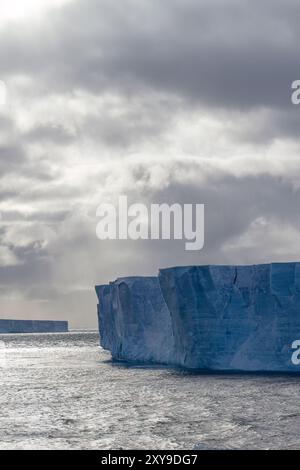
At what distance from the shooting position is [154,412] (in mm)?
21719

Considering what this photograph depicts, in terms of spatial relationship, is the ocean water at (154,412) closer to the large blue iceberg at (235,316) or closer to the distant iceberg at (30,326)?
the large blue iceberg at (235,316)

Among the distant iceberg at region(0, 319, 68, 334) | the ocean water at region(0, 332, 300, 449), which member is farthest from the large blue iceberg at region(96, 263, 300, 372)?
the distant iceberg at region(0, 319, 68, 334)

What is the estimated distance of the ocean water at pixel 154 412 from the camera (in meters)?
16.9

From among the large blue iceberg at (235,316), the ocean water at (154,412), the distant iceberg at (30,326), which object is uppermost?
the large blue iceberg at (235,316)

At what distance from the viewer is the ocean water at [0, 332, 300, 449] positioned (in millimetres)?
16875

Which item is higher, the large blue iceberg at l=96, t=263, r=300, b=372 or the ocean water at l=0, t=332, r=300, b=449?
the large blue iceberg at l=96, t=263, r=300, b=372

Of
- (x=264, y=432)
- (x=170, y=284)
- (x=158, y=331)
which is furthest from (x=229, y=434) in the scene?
(x=158, y=331)

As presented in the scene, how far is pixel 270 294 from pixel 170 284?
472cm

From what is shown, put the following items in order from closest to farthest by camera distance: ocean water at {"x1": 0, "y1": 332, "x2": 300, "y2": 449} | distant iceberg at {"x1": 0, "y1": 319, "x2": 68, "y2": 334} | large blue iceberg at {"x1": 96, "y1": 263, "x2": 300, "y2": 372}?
1. ocean water at {"x1": 0, "y1": 332, "x2": 300, "y2": 449}
2. large blue iceberg at {"x1": 96, "y1": 263, "x2": 300, "y2": 372}
3. distant iceberg at {"x1": 0, "y1": 319, "x2": 68, "y2": 334}

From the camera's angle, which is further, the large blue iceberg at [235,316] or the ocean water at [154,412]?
the large blue iceberg at [235,316]

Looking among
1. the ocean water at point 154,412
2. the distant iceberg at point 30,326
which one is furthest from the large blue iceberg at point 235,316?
the distant iceberg at point 30,326

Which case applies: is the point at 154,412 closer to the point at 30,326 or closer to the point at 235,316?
the point at 235,316

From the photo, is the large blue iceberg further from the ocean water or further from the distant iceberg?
the distant iceberg

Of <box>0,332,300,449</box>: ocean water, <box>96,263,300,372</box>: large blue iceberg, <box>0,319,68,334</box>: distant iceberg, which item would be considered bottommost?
<box>0,319,68,334</box>: distant iceberg
